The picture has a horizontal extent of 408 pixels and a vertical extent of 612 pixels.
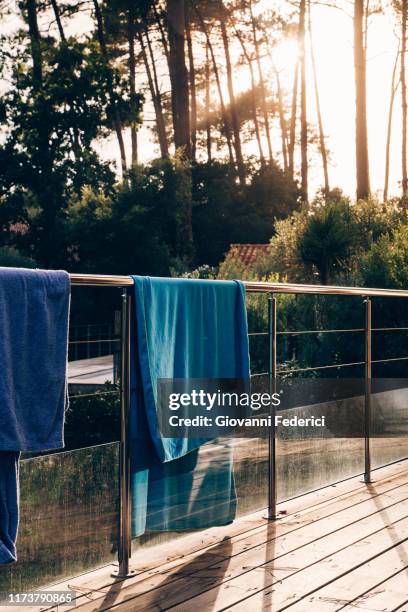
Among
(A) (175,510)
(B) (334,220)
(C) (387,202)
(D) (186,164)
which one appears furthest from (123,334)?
(D) (186,164)

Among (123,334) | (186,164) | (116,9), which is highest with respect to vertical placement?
(116,9)

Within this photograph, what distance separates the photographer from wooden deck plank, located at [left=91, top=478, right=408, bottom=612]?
134 inches

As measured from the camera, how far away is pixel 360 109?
829 inches

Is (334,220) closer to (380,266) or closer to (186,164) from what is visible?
(380,266)

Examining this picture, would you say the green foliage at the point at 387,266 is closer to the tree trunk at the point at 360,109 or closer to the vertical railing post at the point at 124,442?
the tree trunk at the point at 360,109

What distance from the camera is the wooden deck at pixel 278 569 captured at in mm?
3379

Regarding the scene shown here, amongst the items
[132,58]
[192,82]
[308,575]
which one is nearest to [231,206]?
[132,58]

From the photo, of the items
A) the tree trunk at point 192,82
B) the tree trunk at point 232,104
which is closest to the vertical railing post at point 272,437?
the tree trunk at point 192,82

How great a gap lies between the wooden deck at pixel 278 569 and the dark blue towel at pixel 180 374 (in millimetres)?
174

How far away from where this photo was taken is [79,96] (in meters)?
24.2

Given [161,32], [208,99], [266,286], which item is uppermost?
[161,32]

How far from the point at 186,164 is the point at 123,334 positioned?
20.5 m

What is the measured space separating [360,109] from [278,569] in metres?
18.5

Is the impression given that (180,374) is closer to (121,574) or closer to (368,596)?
(121,574)
